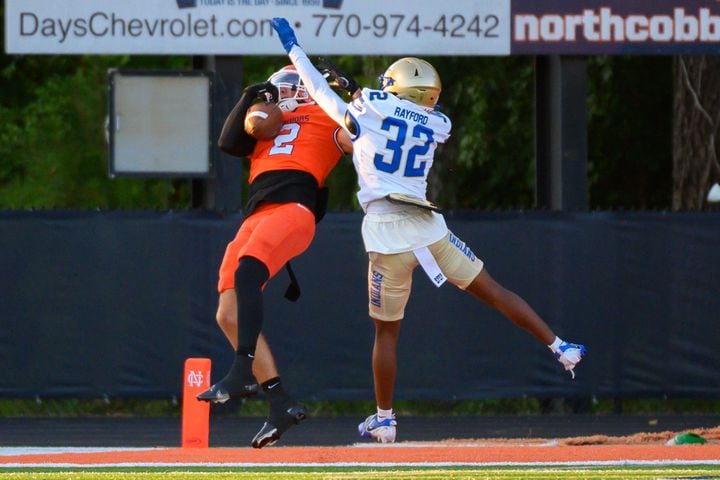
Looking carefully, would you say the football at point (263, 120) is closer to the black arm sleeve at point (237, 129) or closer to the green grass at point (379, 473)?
the black arm sleeve at point (237, 129)

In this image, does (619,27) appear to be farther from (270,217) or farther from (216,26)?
(270,217)

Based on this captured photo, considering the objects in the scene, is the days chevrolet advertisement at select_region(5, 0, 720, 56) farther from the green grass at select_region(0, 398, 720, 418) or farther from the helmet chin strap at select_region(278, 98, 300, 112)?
the helmet chin strap at select_region(278, 98, 300, 112)

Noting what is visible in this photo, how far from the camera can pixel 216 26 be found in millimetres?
12930

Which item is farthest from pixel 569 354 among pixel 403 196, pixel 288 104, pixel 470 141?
pixel 470 141

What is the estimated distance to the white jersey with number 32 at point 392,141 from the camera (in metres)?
8.39

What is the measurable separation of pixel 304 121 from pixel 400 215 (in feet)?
2.45

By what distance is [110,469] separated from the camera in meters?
7.69

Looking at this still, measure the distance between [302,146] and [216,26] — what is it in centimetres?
488

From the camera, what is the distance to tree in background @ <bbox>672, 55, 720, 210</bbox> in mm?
15047

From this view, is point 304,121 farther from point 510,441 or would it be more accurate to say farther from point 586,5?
point 586,5

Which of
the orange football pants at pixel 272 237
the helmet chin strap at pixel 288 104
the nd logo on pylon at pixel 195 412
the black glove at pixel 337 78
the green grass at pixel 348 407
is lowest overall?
the green grass at pixel 348 407

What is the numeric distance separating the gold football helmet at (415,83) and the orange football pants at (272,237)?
0.90 m

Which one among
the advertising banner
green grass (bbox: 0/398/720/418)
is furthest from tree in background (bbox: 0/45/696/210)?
green grass (bbox: 0/398/720/418)

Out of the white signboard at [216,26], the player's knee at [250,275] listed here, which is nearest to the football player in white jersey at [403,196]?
the player's knee at [250,275]
